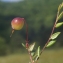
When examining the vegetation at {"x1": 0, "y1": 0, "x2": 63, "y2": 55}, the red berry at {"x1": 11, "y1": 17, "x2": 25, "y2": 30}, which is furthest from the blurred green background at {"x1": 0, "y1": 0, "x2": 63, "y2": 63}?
the red berry at {"x1": 11, "y1": 17, "x2": 25, "y2": 30}

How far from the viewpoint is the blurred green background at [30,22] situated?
7.52 meters

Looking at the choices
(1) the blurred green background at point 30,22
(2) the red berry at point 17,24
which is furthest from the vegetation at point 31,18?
(2) the red berry at point 17,24

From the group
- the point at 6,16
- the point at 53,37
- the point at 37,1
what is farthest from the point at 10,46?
the point at 53,37

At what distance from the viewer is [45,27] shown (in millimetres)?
8016

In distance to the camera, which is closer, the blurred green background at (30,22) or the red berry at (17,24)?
the red berry at (17,24)

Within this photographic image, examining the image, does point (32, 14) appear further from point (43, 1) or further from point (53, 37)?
point (53, 37)

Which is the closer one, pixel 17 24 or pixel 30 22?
pixel 17 24

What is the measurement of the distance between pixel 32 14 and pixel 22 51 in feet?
4.20

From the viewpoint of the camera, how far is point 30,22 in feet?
26.0

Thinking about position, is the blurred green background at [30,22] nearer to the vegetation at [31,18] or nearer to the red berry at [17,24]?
the vegetation at [31,18]

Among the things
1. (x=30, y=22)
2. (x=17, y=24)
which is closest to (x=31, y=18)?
(x=30, y=22)

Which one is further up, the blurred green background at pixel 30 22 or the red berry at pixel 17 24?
the red berry at pixel 17 24

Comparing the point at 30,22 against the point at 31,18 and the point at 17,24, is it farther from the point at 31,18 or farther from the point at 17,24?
the point at 17,24

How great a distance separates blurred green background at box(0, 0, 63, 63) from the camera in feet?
24.7
